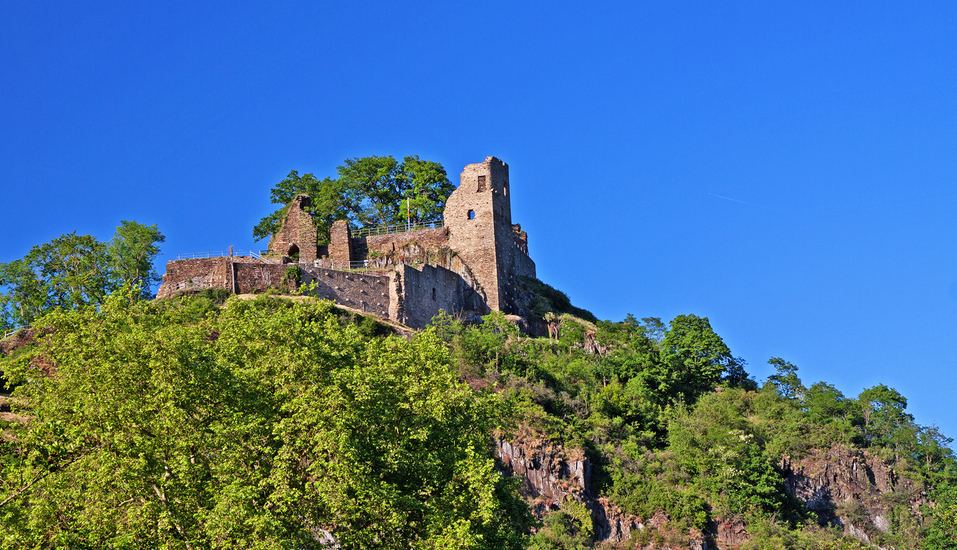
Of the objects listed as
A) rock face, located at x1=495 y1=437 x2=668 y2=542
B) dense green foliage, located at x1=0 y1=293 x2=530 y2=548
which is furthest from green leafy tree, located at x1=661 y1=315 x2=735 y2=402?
dense green foliage, located at x1=0 y1=293 x2=530 y2=548

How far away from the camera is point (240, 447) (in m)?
25.6

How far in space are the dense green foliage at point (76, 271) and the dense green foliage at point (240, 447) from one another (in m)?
22.3

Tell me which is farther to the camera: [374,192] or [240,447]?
[374,192]

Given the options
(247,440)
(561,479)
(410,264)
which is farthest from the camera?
(410,264)

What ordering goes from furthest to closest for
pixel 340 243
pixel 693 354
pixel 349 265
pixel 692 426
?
pixel 693 354 < pixel 340 243 < pixel 349 265 < pixel 692 426

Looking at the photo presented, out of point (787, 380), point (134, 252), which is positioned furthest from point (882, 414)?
point (134, 252)

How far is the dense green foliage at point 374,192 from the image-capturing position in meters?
68.0

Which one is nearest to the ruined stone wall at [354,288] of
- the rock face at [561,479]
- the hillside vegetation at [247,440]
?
the hillside vegetation at [247,440]

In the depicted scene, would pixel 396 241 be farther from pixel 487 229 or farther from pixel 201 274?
Answer: pixel 201 274

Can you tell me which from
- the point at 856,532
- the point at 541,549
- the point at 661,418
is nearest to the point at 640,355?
the point at 661,418

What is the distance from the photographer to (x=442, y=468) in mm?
28781

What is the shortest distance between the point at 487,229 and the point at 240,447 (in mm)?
38740

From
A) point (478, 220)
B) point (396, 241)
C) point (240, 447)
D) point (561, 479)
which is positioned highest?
point (478, 220)

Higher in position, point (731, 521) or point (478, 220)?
point (478, 220)
